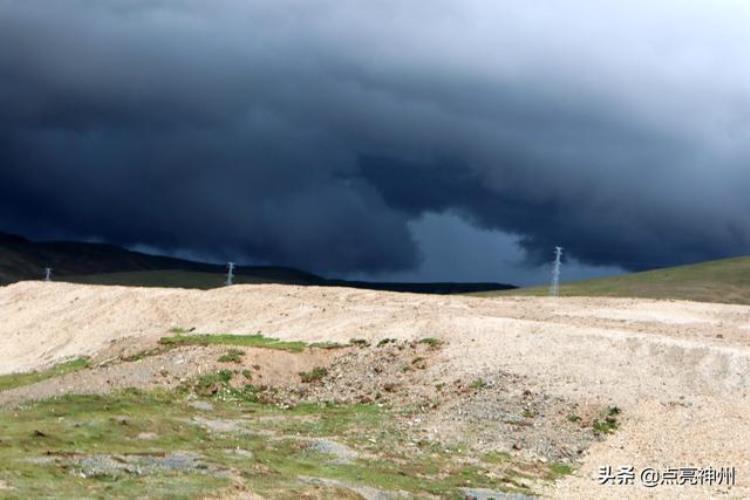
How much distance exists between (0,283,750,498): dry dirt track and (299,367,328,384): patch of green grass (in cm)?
379

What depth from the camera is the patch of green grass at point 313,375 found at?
122 feet

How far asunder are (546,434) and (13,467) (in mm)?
15100

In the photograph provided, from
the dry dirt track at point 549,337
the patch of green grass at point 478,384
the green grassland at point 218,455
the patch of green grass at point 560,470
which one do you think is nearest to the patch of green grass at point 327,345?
the dry dirt track at point 549,337

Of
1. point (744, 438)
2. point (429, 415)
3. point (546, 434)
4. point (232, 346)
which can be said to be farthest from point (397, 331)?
point (744, 438)

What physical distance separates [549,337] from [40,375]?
21.6 m

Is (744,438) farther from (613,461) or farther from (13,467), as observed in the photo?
(13,467)

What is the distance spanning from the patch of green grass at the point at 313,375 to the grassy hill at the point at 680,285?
410 feet

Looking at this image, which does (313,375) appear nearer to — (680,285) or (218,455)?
(218,455)

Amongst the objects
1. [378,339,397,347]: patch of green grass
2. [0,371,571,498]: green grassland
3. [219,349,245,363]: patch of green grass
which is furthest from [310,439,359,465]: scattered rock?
[378,339,397,347]: patch of green grass

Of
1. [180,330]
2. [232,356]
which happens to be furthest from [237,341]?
[180,330]

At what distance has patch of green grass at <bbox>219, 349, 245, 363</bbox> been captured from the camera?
37.5 meters

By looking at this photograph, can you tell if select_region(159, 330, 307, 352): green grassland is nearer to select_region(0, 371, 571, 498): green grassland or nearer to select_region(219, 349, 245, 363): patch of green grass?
select_region(219, 349, 245, 363): patch of green grass

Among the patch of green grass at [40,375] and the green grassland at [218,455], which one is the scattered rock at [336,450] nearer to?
the green grassland at [218,455]

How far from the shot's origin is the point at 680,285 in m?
174
